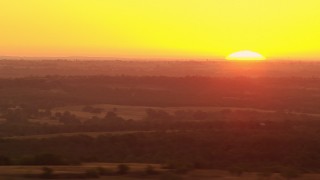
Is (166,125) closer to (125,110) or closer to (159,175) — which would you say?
(125,110)

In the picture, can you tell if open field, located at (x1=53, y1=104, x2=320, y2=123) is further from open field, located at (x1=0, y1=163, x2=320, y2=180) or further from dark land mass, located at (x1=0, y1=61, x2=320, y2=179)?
open field, located at (x1=0, y1=163, x2=320, y2=180)

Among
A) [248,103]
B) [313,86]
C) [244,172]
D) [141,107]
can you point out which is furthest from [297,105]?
[244,172]

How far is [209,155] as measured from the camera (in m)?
32.0

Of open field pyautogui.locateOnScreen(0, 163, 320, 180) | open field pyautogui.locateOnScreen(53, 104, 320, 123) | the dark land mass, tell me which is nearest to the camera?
open field pyautogui.locateOnScreen(0, 163, 320, 180)

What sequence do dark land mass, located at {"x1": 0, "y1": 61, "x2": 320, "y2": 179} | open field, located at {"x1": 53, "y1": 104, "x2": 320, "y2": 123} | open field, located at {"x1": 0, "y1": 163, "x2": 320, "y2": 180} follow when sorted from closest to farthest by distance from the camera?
1. open field, located at {"x1": 0, "y1": 163, "x2": 320, "y2": 180}
2. dark land mass, located at {"x1": 0, "y1": 61, "x2": 320, "y2": 179}
3. open field, located at {"x1": 53, "y1": 104, "x2": 320, "y2": 123}

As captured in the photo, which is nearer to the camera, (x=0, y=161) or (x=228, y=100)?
(x=0, y=161)

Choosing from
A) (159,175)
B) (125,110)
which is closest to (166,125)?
(125,110)

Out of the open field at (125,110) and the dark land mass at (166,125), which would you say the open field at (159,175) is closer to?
the dark land mass at (166,125)

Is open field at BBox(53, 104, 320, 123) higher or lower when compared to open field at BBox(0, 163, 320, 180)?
higher

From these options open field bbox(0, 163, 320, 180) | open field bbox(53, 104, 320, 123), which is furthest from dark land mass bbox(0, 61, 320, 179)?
open field bbox(0, 163, 320, 180)

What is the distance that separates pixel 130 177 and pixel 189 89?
72279 millimetres

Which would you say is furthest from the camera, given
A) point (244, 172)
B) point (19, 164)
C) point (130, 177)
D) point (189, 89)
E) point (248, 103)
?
point (189, 89)

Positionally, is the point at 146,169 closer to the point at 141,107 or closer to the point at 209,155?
the point at 209,155

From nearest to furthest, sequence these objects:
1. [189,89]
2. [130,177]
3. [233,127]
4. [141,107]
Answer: [130,177] → [233,127] → [141,107] → [189,89]
